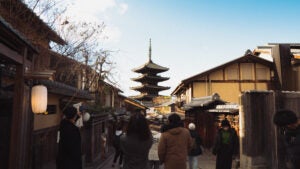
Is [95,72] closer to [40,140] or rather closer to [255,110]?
[40,140]

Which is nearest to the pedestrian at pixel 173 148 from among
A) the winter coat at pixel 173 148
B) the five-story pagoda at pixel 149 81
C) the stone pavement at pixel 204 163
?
the winter coat at pixel 173 148

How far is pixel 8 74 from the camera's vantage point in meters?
7.85

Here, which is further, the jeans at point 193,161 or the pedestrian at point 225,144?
the jeans at point 193,161

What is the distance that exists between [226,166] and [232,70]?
1665 cm

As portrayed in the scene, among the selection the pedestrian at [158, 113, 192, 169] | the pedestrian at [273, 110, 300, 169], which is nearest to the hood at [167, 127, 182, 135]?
the pedestrian at [158, 113, 192, 169]

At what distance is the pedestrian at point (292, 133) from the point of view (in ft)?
11.6

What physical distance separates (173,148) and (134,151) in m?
0.89

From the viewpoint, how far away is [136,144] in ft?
14.2

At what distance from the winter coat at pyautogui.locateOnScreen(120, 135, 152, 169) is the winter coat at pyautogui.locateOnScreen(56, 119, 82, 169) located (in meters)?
0.97

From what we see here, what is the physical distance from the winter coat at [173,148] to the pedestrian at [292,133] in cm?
175

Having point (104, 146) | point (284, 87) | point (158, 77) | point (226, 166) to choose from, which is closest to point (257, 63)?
point (284, 87)

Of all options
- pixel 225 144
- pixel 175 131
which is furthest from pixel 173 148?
pixel 225 144

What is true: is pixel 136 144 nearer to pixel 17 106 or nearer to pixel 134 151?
pixel 134 151

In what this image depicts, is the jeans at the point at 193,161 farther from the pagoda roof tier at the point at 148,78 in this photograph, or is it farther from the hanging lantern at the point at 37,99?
the pagoda roof tier at the point at 148,78
